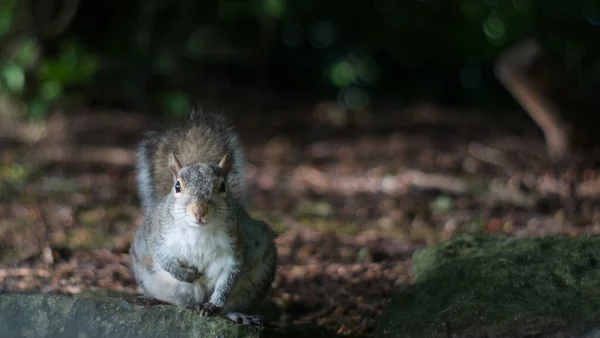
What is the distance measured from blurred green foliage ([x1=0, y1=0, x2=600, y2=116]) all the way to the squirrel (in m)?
4.31

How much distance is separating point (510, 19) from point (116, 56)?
4.11 metres

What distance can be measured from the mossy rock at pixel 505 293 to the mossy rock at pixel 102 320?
1.96 feet

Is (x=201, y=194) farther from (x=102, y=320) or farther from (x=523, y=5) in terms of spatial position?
(x=523, y=5)

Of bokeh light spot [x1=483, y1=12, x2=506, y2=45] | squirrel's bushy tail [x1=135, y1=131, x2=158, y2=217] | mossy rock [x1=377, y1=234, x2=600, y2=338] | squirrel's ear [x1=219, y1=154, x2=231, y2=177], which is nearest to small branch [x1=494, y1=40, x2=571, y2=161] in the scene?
bokeh light spot [x1=483, y1=12, x2=506, y2=45]

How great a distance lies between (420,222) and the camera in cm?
520

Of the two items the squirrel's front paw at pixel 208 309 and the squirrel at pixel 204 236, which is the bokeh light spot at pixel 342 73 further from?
the squirrel's front paw at pixel 208 309

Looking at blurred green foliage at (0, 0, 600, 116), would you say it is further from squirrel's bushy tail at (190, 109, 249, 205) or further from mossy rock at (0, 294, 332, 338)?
mossy rock at (0, 294, 332, 338)

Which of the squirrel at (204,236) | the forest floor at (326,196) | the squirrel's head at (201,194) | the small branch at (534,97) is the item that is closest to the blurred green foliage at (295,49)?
the forest floor at (326,196)

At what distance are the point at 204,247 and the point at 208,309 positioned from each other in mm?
208

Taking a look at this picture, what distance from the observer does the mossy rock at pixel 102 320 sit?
2.72 meters

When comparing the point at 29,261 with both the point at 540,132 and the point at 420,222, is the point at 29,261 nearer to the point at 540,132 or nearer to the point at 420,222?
the point at 420,222

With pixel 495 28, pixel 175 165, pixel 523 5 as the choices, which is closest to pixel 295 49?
pixel 495 28

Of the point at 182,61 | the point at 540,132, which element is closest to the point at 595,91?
the point at 540,132

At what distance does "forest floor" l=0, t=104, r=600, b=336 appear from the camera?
4.12 meters
